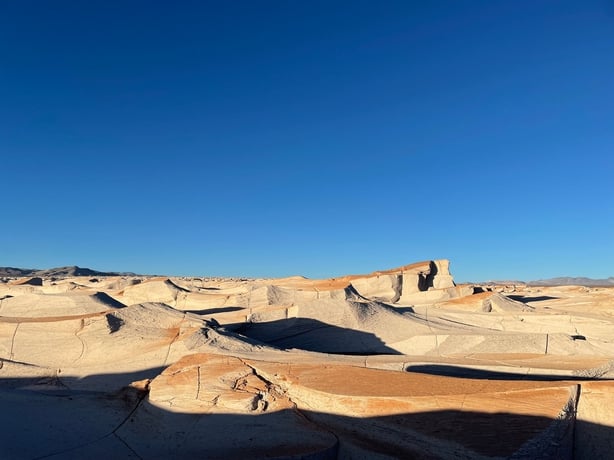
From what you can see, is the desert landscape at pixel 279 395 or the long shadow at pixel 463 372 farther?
the long shadow at pixel 463 372

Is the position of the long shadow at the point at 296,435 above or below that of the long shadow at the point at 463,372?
below

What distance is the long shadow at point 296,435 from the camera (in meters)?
4.29

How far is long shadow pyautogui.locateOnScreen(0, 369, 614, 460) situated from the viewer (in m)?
4.29

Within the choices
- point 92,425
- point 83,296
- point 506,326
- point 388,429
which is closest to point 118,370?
point 92,425

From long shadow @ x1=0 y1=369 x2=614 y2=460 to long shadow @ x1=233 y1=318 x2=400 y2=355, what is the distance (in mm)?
6570

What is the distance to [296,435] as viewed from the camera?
4.86 metres

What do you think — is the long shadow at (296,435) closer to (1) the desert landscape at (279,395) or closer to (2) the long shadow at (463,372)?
(1) the desert landscape at (279,395)

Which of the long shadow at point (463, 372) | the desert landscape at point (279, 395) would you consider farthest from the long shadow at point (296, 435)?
the long shadow at point (463, 372)

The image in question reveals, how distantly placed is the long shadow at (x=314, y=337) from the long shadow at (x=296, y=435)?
6.57m

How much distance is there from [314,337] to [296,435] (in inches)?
304

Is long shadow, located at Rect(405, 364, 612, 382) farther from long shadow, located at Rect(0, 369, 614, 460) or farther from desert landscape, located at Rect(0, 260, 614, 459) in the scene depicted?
long shadow, located at Rect(0, 369, 614, 460)

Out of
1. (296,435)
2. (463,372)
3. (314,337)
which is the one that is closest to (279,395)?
(296,435)

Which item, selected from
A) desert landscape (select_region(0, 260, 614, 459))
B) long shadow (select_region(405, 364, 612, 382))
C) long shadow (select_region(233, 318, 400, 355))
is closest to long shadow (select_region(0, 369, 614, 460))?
desert landscape (select_region(0, 260, 614, 459))

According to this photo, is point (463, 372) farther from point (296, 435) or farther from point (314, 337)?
point (314, 337)
